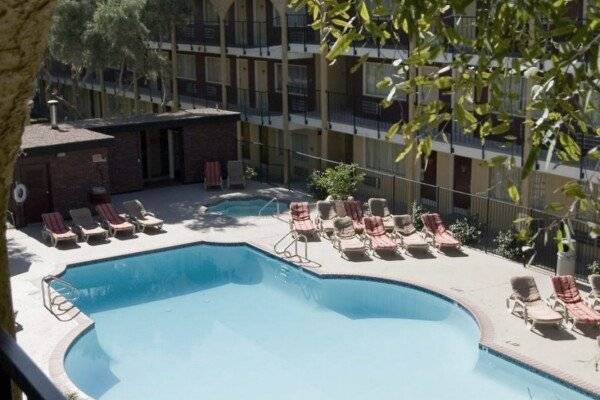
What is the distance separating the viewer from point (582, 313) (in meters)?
17.0

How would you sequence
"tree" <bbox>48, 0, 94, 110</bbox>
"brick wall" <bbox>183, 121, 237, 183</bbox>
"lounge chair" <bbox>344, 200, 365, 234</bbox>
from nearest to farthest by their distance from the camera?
1. "lounge chair" <bbox>344, 200, 365, 234</bbox>
2. "brick wall" <bbox>183, 121, 237, 183</bbox>
3. "tree" <bbox>48, 0, 94, 110</bbox>

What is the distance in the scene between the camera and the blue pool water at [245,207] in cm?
2844

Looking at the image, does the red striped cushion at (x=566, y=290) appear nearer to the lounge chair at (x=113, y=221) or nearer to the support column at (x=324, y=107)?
the lounge chair at (x=113, y=221)

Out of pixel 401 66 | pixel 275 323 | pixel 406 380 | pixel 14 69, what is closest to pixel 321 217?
pixel 275 323

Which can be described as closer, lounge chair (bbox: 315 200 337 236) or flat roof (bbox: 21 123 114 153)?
lounge chair (bbox: 315 200 337 236)

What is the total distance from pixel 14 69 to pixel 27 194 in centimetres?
2495

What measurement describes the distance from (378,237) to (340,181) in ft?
15.3

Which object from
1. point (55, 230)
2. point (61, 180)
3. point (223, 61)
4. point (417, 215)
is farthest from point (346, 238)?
point (223, 61)

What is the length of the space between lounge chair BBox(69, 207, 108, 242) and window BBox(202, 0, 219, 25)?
15.0 metres

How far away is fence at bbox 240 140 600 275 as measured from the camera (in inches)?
830

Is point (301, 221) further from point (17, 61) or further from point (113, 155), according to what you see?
point (17, 61)

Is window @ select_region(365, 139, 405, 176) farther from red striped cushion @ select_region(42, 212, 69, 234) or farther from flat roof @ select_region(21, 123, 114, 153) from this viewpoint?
red striped cushion @ select_region(42, 212, 69, 234)

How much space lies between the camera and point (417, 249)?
2289 centimetres

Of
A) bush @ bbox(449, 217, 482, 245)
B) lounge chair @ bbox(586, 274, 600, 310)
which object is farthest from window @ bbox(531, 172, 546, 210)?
lounge chair @ bbox(586, 274, 600, 310)
